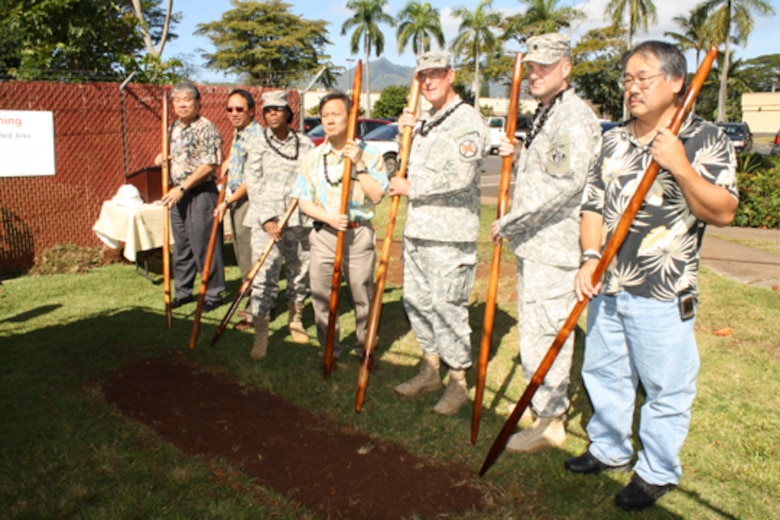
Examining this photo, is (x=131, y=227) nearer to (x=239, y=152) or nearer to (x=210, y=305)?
(x=210, y=305)

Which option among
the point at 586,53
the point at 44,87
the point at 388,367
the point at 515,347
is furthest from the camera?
the point at 586,53

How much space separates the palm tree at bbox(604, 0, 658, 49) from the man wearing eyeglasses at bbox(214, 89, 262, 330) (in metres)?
38.5

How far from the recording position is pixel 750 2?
39500 mm

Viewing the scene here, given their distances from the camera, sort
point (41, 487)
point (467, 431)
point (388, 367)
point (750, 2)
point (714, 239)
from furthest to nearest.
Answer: point (750, 2) → point (714, 239) → point (388, 367) → point (467, 431) → point (41, 487)

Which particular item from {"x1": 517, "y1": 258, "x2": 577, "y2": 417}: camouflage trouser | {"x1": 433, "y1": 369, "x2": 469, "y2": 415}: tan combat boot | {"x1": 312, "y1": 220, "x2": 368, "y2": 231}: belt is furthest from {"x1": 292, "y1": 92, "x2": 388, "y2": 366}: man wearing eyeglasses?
{"x1": 517, "y1": 258, "x2": 577, "y2": 417}: camouflage trouser

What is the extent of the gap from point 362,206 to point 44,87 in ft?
18.0

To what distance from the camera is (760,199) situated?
10875 millimetres

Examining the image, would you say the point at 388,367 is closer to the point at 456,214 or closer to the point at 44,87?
the point at 456,214

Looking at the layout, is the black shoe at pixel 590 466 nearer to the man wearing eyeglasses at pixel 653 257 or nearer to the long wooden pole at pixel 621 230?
the man wearing eyeglasses at pixel 653 257

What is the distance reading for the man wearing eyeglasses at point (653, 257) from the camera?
268 centimetres

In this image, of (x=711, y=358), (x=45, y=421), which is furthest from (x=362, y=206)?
(x=711, y=358)

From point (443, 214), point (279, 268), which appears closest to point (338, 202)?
point (443, 214)

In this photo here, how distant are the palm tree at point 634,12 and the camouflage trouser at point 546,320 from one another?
40.1m

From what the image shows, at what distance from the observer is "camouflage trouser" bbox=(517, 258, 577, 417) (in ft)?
11.6
